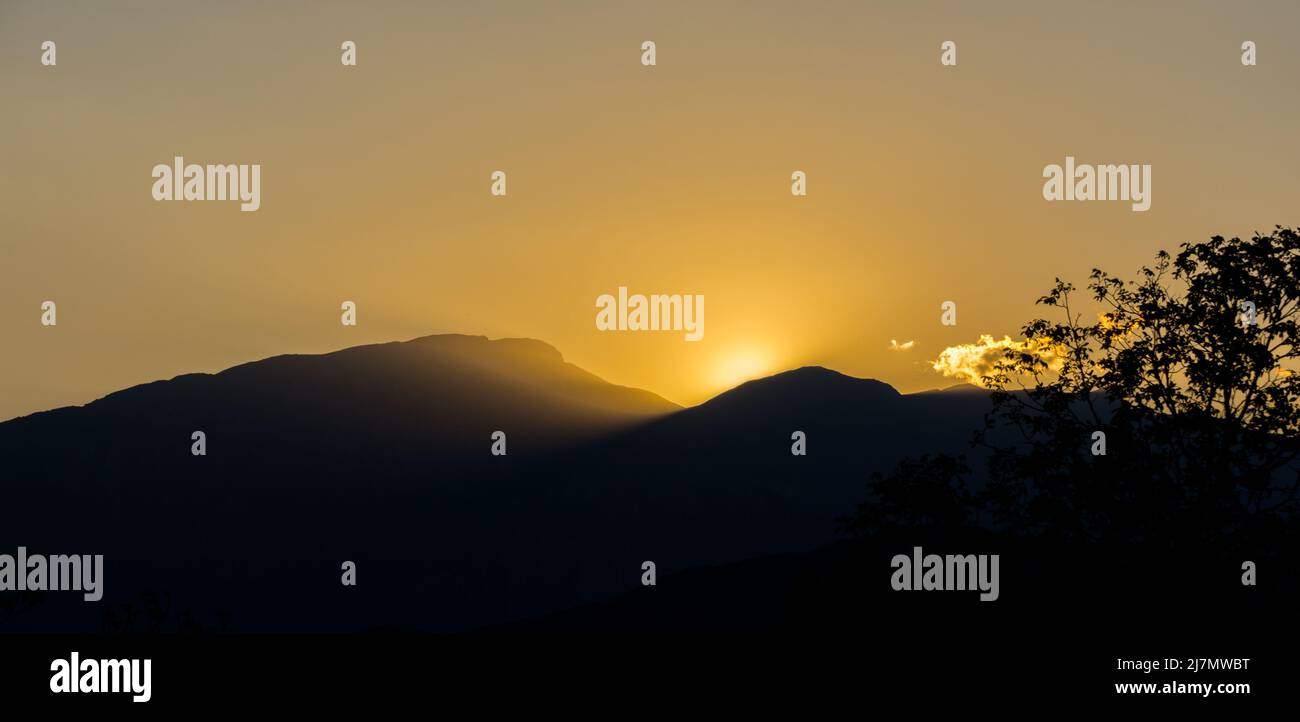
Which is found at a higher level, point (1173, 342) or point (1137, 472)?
point (1173, 342)
